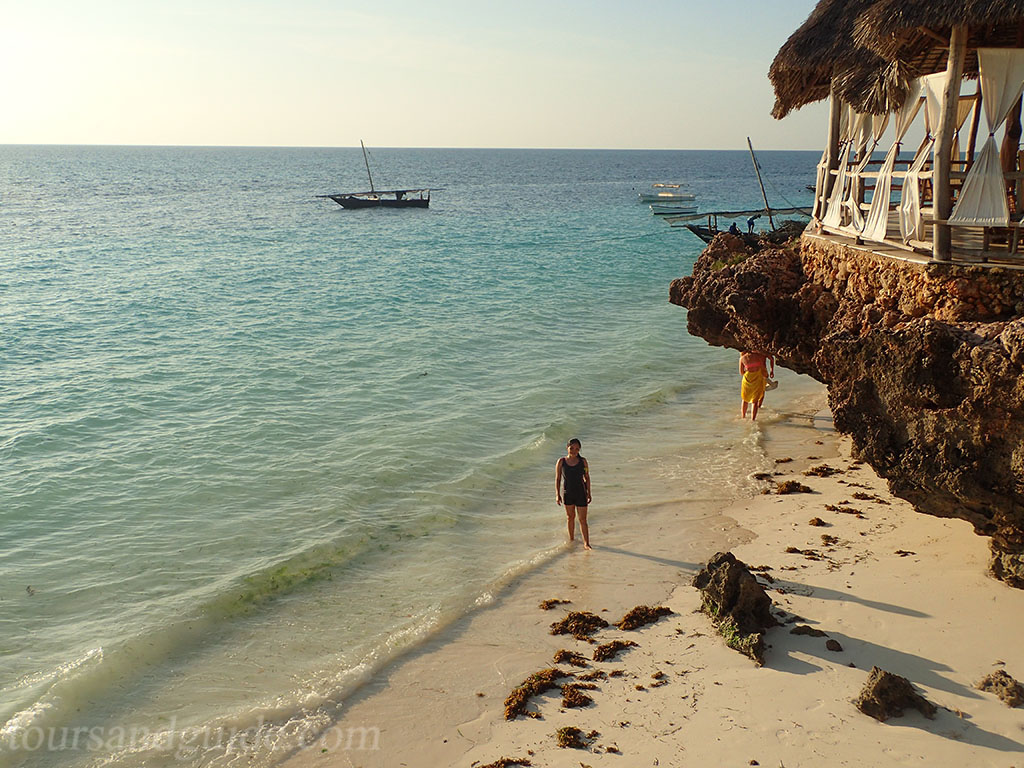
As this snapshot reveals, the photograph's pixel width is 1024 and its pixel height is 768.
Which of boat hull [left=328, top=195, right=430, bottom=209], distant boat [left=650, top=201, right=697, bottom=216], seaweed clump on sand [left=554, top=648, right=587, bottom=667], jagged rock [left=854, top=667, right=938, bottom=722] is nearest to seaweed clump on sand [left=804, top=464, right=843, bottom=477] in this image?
jagged rock [left=854, top=667, right=938, bottom=722]

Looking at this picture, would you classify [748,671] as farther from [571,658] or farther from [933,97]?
[933,97]

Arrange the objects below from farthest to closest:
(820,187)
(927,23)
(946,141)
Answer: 1. (820,187)
2. (946,141)
3. (927,23)

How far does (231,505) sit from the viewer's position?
1185cm

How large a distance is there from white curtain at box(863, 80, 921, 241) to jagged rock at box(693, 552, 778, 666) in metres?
4.65

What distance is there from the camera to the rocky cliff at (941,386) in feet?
22.3

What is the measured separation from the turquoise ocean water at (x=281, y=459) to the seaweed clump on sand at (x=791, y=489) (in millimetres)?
604

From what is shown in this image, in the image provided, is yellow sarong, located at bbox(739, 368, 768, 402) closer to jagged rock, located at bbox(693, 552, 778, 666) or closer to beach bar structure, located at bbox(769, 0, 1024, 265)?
beach bar structure, located at bbox(769, 0, 1024, 265)

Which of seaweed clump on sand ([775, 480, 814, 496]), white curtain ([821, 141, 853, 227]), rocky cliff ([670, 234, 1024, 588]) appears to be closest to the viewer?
rocky cliff ([670, 234, 1024, 588])

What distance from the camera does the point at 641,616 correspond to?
8.27 meters

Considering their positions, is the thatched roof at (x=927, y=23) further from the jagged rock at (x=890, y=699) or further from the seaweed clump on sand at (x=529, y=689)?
the seaweed clump on sand at (x=529, y=689)

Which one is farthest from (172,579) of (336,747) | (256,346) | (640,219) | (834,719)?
(640,219)

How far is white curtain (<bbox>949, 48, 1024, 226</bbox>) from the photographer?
819 cm

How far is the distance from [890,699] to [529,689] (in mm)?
3036

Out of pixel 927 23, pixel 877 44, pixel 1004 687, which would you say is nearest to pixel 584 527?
pixel 1004 687
